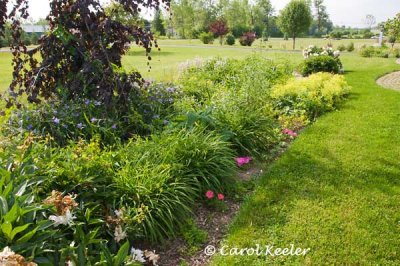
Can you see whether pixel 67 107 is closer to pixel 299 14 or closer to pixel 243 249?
pixel 243 249

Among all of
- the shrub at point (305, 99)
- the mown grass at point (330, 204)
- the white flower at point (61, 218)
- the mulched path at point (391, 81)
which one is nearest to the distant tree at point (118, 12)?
the mown grass at point (330, 204)

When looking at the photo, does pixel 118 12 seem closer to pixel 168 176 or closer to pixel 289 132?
pixel 168 176

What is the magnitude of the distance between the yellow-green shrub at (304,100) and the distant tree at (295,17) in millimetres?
19749

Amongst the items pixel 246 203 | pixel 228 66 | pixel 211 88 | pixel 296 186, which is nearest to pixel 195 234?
pixel 246 203

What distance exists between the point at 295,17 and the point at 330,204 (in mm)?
24576

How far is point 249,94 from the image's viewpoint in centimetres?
514

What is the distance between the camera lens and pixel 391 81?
980cm

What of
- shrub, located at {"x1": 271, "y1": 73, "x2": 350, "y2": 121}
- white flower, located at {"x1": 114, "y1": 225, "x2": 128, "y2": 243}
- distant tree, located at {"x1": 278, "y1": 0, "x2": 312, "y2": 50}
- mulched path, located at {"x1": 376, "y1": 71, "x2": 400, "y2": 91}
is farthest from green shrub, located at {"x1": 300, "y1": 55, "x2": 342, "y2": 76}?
distant tree, located at {"x1": 278, "y1": 0, "x2": 312, "y2": 50}

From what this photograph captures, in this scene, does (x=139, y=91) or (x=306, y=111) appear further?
(x=306, y=111)

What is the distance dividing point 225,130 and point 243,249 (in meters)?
1.74

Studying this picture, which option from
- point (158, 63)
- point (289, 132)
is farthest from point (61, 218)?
point (158, 63)

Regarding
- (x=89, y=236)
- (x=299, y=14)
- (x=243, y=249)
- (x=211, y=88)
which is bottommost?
(x=243, y=249)

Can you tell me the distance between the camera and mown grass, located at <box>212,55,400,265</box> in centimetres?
253

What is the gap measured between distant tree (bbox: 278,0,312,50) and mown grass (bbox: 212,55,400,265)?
22094 millimetres
